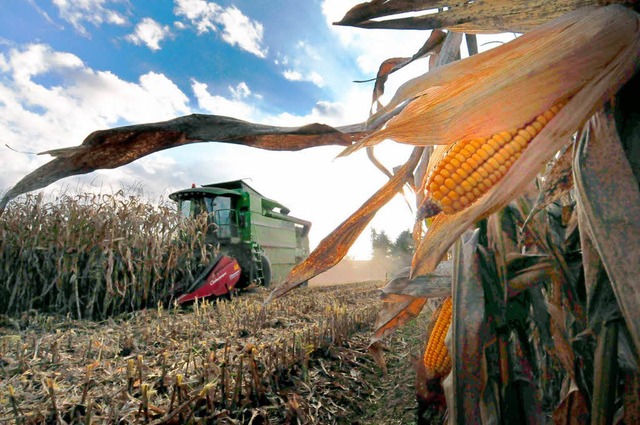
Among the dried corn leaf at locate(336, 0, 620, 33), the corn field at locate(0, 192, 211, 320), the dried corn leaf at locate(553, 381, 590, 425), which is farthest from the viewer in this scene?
the corn field at locate(0, 192, 211, 320)

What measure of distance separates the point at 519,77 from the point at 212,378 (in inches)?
83.5

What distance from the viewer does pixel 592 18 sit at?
0.88 m

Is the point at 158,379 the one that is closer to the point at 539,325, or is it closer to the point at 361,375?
the point at 361,375

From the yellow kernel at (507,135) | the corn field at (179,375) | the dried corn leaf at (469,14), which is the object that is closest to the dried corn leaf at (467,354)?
the yellow kernel at (507,135)

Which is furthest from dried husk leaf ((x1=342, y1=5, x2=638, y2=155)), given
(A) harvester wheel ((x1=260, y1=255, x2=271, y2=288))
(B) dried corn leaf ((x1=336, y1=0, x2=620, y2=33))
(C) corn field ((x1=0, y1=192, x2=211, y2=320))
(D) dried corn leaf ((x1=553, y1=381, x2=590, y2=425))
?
(A) harvester wheel ((x1=260, y1=255, x2=271, y2=288))

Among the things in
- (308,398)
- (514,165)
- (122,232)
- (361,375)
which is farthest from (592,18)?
(122,232)

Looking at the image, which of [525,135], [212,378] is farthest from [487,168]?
[212,378]

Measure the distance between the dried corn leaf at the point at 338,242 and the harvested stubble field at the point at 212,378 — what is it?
3.22ft

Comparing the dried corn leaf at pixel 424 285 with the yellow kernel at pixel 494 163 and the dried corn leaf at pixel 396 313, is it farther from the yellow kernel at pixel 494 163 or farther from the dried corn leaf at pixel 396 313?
the yellow kernel at pixel 494 163

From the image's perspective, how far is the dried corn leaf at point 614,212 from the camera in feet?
2.48

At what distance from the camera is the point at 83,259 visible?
600 cm

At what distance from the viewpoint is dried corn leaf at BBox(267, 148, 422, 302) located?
116 cm

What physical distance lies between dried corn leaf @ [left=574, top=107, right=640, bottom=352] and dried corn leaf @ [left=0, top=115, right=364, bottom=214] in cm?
67

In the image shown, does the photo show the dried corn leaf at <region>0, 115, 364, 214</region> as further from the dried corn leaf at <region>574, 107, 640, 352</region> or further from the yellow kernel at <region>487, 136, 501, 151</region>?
the dried corn leaf at <region>574, 107, 640, 352</region>
